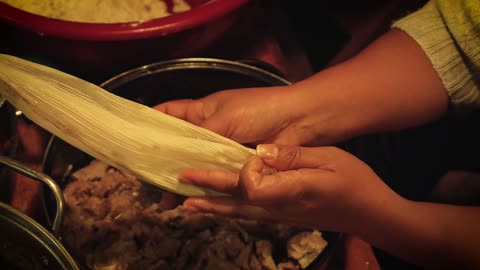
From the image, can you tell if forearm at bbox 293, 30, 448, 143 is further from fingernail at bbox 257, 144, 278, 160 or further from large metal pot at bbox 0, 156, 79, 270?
large metal pot at bbox 0, 156, 79, 270

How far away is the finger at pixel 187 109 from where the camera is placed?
0.79 m

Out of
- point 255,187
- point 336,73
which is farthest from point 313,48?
point 255,187

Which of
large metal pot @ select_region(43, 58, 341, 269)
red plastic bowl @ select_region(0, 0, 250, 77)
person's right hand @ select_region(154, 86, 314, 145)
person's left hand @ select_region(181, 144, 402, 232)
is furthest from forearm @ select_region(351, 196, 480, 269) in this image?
red plastic bowl @ select_region(0, 0, 250, 77)

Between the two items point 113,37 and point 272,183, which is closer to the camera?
point 272,183

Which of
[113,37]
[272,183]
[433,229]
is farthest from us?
[113,37]

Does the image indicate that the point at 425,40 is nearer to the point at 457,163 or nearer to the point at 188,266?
the point at 457,163

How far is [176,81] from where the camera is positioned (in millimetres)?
873

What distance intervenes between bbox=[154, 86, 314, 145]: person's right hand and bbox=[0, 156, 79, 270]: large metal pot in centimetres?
32

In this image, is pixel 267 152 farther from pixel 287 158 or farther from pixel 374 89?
pixel 374 89

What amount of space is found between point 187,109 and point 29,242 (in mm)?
393

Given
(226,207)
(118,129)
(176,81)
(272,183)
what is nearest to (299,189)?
(272,183)

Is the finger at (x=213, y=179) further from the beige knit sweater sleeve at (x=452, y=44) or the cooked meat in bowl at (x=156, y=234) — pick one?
the beige knit sweater sleeve at (x=452, y=44)

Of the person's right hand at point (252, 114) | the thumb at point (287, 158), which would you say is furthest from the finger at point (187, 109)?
the thumb at point (287, 158)

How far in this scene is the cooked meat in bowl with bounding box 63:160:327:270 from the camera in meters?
0.72
